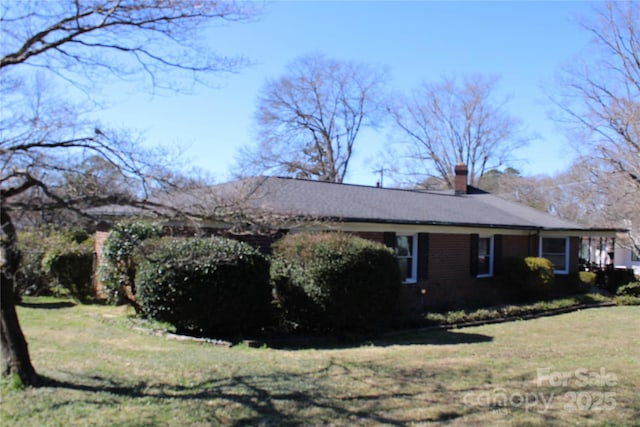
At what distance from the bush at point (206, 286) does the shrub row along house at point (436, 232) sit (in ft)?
2.04

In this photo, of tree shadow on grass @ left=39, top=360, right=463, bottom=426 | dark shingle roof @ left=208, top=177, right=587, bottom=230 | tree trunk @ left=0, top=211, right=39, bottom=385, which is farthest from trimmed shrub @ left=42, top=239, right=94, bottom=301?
tree trunk @ left=0, top=211, right=39, bottom=385

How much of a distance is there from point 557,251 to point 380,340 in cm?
1323

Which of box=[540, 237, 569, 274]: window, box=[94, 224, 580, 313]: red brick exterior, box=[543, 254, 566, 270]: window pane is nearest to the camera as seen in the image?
A: box=[94, 224, 580, 313]: red brick exterior

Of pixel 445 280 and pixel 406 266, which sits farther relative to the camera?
pixel 445 280

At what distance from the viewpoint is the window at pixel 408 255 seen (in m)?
15.5

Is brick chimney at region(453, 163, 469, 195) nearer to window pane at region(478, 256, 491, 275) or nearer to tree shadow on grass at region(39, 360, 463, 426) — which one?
window pane at region(478, 256, 491, 275)

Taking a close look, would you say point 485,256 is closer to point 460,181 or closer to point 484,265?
point 484,265

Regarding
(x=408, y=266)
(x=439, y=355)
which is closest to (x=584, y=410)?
(x=439, y=355)

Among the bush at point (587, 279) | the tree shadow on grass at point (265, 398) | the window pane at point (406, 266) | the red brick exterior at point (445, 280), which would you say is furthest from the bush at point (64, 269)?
the bush at point (587, 279)

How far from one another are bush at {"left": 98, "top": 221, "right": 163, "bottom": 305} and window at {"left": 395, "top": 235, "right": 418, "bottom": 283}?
668cm

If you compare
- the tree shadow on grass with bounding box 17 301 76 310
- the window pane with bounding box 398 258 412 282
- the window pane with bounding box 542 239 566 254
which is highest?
the window pane with bounding box 542 239 566 254

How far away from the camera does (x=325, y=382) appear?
694 centimetres

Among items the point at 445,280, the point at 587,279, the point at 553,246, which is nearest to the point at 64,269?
the point at 445,280

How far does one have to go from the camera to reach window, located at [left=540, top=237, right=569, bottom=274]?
68.4 ft
